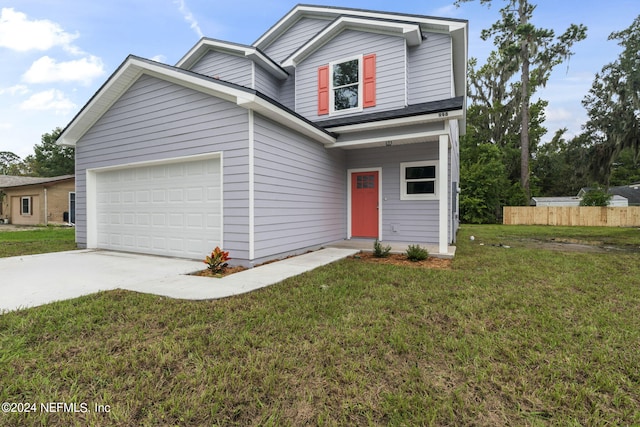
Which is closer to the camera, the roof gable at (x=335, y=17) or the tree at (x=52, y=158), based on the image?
the roof gable at (x=335, y=17)

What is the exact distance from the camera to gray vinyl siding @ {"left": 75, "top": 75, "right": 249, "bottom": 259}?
17.4 feet

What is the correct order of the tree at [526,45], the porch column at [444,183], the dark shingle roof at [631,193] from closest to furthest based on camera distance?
the porch column at [444,183] < the tree at [526,45] < the dark shingle roof at [631,193]

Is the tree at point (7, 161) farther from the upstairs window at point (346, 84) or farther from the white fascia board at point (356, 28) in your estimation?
the upstairs window at point (346, 84)

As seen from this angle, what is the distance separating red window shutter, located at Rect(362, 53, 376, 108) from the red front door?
202cm

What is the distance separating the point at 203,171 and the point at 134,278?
8.01 ft

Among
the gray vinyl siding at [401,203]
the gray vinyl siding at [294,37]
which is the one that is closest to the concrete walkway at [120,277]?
the gray vinyl siding at [401,203]

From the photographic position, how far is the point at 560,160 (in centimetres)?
2941

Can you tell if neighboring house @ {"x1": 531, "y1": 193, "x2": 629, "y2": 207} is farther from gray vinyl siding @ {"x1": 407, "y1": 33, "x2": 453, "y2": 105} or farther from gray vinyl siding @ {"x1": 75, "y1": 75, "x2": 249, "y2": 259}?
gray vinyl siding @ {"x1": 75, "y1": 75, "x2": 249, "y2": 259}

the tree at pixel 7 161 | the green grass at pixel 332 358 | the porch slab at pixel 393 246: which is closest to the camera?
the green grass at pixel 332 358

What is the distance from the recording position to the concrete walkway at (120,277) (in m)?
3.61

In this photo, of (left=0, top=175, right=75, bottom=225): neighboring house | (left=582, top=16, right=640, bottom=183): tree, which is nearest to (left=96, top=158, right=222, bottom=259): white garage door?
(left=0, top=175, right=75, bottom=225): neighboring house

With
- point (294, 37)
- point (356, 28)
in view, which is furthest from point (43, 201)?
point (356, 28)

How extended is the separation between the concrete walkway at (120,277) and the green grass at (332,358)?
0.38 m

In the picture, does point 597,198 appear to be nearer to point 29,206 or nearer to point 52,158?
point 29,206
